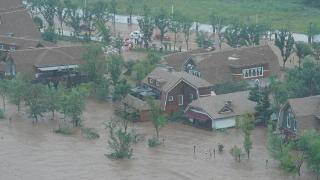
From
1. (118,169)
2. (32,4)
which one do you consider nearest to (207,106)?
(118,169)

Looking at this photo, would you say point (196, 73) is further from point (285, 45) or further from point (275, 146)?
point (275, 146)

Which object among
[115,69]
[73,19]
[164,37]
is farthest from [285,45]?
[73,19]

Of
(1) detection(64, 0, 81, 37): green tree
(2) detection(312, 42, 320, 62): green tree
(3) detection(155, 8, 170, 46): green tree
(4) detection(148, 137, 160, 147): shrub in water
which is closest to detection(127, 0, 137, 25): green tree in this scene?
(1) detection(64, 0, 81, 37): green tree

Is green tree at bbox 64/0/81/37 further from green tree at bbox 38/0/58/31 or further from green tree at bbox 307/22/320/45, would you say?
green tree at bbox 307/22/320/45

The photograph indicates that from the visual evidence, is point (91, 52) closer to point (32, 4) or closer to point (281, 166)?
point (281, 166)

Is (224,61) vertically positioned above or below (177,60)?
above

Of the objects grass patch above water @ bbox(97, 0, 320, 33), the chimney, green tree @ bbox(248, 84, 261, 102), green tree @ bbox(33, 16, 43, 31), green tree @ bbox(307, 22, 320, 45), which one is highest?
grass patch above water @ bbox(97, 0, 320, 33)

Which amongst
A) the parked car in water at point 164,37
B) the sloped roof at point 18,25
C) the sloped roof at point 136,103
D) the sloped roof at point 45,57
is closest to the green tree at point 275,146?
the sloped roof at point 136,103
